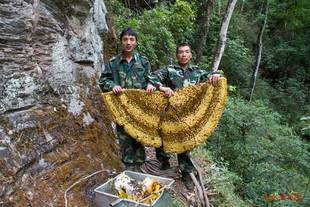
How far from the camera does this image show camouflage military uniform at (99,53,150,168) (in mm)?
4133

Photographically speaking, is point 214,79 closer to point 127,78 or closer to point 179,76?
point 179,76

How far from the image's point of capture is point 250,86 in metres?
17.2

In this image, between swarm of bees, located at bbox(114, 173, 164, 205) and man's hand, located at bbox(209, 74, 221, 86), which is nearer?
swarm of bees, located at bbox(114, 173, 164, 205)

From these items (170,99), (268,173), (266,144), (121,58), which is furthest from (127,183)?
(266,144)

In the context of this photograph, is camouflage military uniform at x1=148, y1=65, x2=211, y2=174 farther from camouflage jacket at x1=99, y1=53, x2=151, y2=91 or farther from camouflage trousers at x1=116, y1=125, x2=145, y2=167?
camouflage trousers at x1=116, y1=125, x2=145, y2=167

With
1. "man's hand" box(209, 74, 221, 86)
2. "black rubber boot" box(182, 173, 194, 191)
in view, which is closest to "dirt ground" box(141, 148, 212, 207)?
"black rubber boot" box(182, 173, 194, 191)

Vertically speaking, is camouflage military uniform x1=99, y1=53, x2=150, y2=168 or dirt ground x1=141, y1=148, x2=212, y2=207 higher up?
camouflage military uniform x1=99, y1=53, x2=150, y2=168

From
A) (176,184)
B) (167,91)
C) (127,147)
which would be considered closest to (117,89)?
(167,91)

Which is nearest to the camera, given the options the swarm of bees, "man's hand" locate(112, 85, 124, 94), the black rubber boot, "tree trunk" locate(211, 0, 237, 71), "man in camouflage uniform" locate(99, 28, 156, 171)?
the swarm of bees

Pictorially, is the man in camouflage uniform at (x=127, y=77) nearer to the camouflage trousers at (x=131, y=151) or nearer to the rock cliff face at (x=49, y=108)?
the camouflage trousers at (x=131, y=151)

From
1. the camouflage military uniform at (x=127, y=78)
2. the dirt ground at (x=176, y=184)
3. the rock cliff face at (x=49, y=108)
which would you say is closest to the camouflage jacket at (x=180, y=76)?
the camouflage military uniform at (x=127, y=78)

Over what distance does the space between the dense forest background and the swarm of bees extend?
150cm

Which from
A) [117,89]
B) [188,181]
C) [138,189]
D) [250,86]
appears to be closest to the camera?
[138,189]

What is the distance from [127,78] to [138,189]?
50.8 inches
